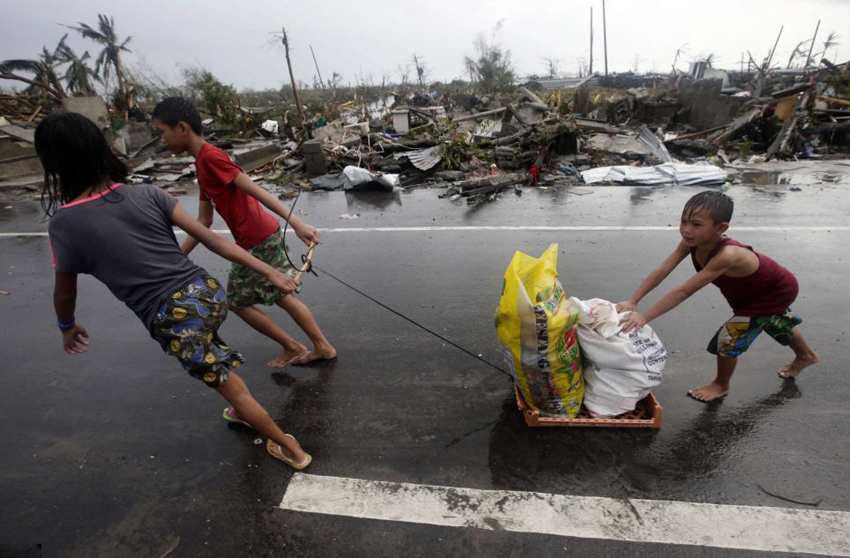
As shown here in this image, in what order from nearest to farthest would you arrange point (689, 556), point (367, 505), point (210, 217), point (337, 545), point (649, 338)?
1. point (689, 556)
2. point (337, 545)
3. point (367, 505)
4. point (649, 338)
5. point (210, 217)

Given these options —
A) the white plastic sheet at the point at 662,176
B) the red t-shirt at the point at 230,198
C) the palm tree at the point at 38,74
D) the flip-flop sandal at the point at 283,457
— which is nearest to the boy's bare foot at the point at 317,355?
the flip-flop sandal at the point at 283,457

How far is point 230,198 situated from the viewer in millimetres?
2842

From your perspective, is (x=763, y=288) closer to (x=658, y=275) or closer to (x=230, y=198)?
(x=658, y=275)

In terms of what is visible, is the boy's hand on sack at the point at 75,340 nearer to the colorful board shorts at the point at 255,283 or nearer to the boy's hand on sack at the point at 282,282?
the colorful board shorts at the point at 255,283

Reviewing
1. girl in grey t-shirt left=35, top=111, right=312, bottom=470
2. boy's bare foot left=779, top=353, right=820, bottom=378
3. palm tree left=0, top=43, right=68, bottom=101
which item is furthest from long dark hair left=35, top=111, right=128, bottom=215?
palm tree left=0, top=43, right=68, bottom=101

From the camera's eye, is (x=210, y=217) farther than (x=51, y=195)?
Yes

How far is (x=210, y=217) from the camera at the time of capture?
121 inches

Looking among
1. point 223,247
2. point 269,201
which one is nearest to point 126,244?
point 223,247

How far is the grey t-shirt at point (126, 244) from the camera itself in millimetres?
1802

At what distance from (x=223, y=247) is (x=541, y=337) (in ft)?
5.42

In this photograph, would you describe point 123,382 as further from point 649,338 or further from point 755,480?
point 755,480

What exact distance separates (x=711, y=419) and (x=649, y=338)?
0.65 m

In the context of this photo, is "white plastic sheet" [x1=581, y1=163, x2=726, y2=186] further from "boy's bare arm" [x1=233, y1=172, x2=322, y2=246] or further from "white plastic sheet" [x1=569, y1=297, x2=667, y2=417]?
"boy's bare arm" [x1=233, y1=172, x2=322, y2=246]

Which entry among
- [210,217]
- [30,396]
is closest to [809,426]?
[210,217]
